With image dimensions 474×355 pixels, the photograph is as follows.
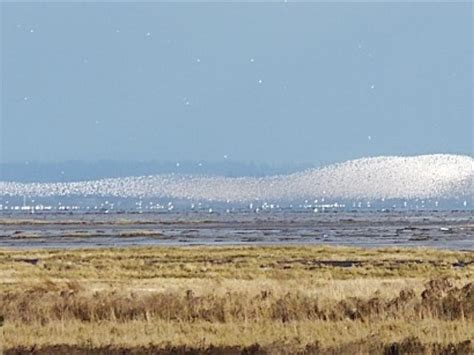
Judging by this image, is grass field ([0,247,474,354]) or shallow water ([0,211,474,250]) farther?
shallow water ([0,211,474,250])

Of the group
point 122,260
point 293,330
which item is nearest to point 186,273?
point 122,260

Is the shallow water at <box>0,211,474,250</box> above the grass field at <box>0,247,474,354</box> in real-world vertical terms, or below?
below

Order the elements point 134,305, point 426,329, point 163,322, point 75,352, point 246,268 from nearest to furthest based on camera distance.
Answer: point 75,352, point 426,329, point 163,322, point 134,305, point 246,268

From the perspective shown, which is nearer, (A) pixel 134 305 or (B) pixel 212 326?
(B) pixel 212 326

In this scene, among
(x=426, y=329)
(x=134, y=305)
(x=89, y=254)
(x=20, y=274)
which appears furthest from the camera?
(x=89, y=254)

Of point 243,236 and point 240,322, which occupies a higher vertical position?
point 240,322

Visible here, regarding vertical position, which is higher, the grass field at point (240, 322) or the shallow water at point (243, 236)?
the grass field at point (240, 322)

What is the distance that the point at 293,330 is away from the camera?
48.0ft

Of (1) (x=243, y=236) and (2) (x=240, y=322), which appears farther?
(1) (x=243, y=236)

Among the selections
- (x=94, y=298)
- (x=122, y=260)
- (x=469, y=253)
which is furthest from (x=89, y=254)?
(x=94, y=298)

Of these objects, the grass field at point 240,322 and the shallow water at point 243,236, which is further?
the shallow water at point 243,236

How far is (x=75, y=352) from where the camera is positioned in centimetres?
1287

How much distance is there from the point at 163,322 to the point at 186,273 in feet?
75.7

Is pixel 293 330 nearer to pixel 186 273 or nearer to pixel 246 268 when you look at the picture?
pixel 186 273
